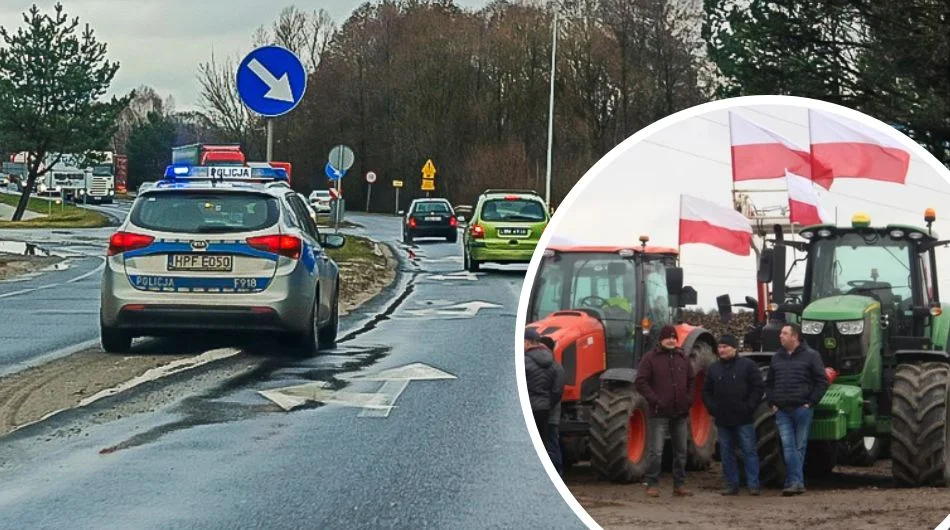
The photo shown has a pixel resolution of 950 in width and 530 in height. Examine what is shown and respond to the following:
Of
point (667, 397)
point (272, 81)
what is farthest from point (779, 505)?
point (272, 81)

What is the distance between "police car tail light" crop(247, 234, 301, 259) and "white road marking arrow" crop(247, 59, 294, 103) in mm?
3481

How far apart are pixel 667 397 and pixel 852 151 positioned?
1.28 ft

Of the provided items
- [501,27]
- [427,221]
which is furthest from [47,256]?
[501,27]

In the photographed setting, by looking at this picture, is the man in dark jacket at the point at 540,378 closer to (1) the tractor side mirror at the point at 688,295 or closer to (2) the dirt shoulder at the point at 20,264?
(1) the tractor side mirror at the point at 688,295

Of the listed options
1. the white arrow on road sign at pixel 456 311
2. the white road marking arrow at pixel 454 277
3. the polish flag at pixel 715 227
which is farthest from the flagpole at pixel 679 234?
the white road marking arrow at pixel 454 277

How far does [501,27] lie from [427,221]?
22.7 metres

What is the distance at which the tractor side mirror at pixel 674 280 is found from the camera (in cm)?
181

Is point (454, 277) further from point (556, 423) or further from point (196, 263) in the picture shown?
point (556, 423)

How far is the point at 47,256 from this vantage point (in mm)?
35125

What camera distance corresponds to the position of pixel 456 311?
62.5 feet

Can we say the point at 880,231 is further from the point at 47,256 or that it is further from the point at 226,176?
the point at 47,256

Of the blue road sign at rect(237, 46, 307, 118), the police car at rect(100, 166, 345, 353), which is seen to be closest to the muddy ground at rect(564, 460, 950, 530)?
the police car at rect(100, 166, 345, 353)

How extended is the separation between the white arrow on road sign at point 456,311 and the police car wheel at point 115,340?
18.7 ft

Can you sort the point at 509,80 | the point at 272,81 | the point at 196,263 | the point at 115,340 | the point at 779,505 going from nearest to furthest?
the point at 779,505 < the point at 196,263 < the point at 115,340 < the point at 272,81 < the point at 509,80
